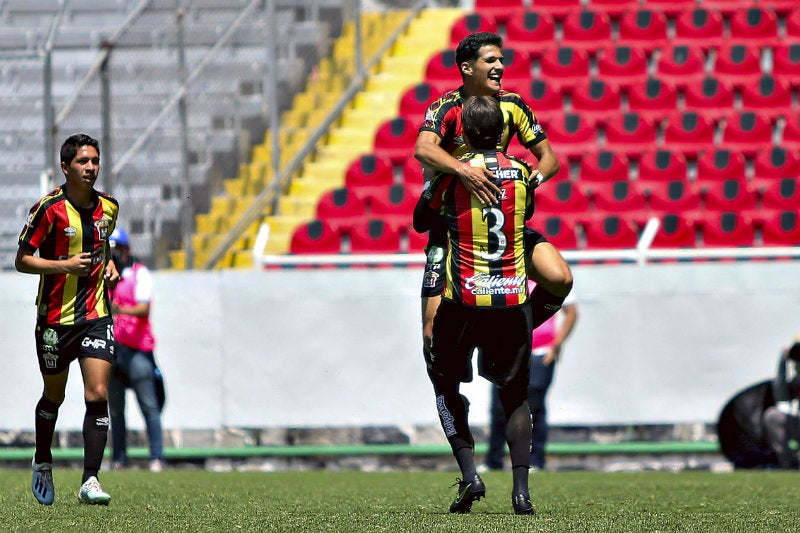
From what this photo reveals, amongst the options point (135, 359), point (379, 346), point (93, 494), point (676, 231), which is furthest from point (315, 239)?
point (93, 494)

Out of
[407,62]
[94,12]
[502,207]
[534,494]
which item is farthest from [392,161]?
[502,207]

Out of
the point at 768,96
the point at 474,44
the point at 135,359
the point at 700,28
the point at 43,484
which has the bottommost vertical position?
the point at 43,484

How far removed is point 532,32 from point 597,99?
161cm

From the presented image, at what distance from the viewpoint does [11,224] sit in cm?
1292

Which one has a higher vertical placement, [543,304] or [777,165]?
[777,165]

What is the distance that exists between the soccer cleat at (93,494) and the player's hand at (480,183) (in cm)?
228

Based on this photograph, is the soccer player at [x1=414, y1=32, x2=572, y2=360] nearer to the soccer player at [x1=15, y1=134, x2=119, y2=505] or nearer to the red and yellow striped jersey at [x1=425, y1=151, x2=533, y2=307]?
the red and yellow striped jersey at [x1=425, y1=151, x2=533, y2=307]

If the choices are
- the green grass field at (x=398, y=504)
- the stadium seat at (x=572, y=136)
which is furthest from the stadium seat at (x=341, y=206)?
the green grass field at (x=398, y=504)

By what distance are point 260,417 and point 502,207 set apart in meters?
6.68

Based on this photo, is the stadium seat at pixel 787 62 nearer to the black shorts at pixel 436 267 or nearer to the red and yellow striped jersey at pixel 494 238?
the black shorts at pixel 436 267

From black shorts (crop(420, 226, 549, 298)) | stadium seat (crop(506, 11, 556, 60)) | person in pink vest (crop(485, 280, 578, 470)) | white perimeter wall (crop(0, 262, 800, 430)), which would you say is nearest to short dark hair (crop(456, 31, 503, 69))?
black shorts (crop(420, 226, 549, 298))

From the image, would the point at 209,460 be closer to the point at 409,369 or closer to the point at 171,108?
the point at 409,369

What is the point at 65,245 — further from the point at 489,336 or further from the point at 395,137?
the point at 395,137

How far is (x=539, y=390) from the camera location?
421 inches
